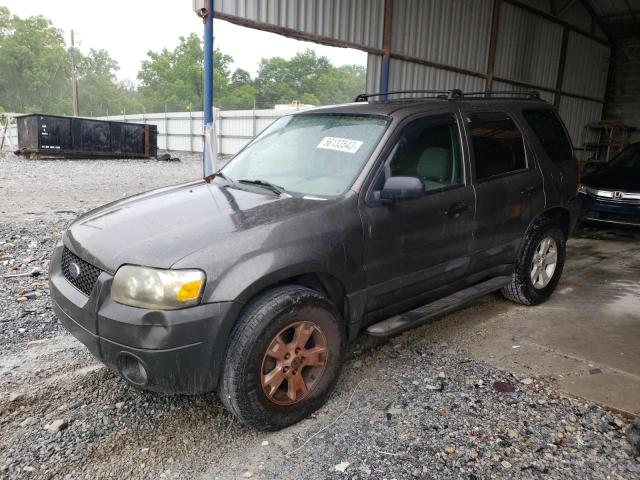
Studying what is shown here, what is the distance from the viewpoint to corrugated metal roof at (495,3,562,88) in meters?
12.7

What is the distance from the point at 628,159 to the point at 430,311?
7.45 metres

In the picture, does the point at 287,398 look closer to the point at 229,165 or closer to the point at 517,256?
the point at 229,165

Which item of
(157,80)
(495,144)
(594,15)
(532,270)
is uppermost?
(157,80)

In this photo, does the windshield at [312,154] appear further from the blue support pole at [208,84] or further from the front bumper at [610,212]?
the front bumper at [610,212]

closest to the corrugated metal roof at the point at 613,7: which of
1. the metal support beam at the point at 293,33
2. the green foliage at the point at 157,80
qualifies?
the metal support beam at the point at 293,33

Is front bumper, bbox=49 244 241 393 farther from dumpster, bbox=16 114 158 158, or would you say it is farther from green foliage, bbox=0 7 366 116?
green foliage, bbox=0 7 366 116

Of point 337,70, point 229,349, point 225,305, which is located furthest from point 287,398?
point 337,70

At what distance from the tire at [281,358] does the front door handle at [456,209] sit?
3.91 ft

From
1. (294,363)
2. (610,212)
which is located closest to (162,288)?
(294,363)

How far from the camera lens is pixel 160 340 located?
2334 millimetres

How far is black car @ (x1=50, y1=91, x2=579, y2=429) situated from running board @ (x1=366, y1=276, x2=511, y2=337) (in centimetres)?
1

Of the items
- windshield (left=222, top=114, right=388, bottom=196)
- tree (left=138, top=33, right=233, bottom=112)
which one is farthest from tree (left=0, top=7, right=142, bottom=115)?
windshield (left=222, top=114, right=388, bottom=196)

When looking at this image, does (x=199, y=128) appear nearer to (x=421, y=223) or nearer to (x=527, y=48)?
(x=527, y=48)

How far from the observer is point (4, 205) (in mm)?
9094
